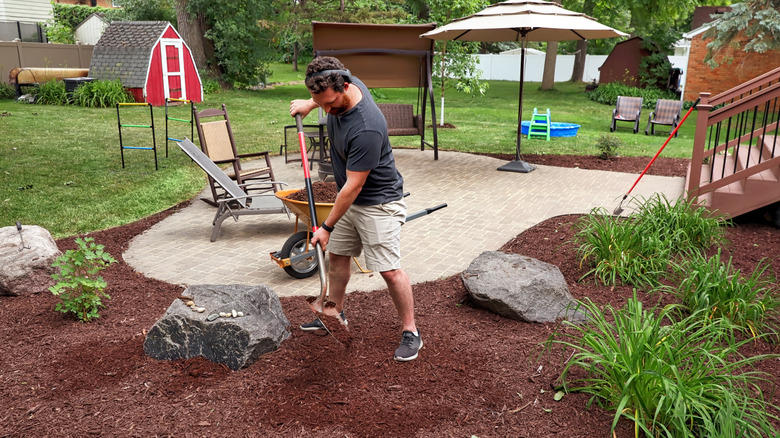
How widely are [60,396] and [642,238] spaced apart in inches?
163

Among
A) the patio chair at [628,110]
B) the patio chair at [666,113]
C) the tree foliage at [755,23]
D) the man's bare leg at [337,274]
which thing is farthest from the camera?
the patio chair at [628,110]

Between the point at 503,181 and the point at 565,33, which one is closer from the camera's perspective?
the point at 503,181

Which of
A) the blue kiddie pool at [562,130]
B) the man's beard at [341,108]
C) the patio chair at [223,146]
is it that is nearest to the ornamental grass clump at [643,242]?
the man's beard at [341,108]

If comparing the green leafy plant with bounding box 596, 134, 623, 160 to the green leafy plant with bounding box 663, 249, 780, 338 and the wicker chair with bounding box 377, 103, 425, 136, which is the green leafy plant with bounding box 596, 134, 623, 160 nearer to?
the wicker chair with bounding box 377, 103, 425, 136

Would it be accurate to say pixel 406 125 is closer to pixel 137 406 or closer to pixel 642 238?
pixel 642 238

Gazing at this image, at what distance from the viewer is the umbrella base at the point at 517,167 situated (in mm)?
9656

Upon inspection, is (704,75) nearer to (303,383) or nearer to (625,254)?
(625,254)

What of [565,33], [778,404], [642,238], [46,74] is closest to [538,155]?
[565,33]

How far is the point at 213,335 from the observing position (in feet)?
11.4

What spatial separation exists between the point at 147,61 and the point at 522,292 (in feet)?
55.8

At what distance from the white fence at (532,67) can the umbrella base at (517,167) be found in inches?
959

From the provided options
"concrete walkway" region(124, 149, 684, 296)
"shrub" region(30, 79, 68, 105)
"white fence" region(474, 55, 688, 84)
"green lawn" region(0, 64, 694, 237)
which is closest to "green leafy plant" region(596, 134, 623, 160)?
"green lawn" region(0, 64, 694, 237)

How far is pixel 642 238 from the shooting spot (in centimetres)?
480

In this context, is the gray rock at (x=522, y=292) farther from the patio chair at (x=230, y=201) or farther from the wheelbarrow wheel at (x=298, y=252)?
the patio chair at (x=230, y=201)
